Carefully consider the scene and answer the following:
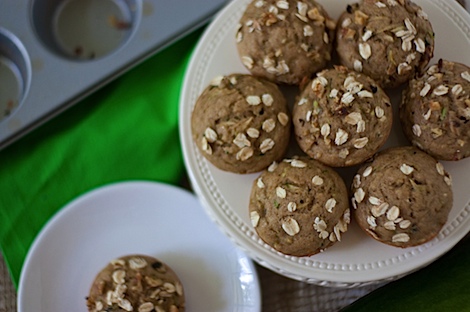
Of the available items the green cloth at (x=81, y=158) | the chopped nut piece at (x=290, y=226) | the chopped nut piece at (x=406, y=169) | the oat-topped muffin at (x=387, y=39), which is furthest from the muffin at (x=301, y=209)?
the green cloth at (x=81, y=158)

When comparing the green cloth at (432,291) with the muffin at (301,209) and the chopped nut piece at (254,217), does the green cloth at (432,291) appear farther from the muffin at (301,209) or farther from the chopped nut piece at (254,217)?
the chopped nut piece at (254,217)

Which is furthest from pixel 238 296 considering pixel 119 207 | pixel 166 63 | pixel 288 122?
pixel 166 63

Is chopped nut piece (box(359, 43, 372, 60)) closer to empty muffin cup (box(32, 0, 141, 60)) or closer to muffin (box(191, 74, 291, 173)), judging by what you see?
muffin (box(191, 74, 291, 173))

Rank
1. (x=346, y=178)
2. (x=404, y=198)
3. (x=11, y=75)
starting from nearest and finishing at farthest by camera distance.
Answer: (x=404, y=198)
(x=346, y=178)
(x=11, y=75)

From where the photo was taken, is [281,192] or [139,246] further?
[139,246]

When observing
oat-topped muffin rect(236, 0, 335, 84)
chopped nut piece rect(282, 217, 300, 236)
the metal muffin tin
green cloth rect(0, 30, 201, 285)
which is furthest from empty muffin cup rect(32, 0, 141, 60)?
chopped nut piece rect(282, 217, 300, 236)

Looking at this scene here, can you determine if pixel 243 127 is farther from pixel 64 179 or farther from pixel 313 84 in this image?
pixel 64 179

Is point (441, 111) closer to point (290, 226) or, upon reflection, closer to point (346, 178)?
point (346, 178)

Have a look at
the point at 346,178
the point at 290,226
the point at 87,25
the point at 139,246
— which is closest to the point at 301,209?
the point at 290,226
